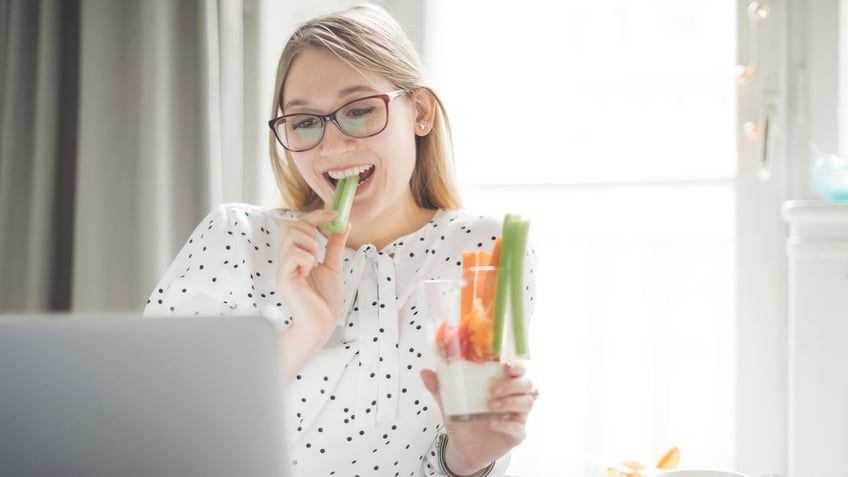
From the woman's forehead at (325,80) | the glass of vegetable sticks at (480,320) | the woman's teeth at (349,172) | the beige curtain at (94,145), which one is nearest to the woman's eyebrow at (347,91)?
the woman's forehead at (325,80)

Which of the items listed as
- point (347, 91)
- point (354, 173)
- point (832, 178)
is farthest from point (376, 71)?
point (832, 178)

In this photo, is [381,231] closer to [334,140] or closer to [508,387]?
Result: [334,140]

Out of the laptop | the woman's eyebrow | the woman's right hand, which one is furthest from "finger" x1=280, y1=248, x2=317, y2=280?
the laptop

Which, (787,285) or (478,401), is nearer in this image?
(478,401)

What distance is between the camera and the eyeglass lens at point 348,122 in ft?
4.60

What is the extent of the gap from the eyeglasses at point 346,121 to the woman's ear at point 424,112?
0.12 meters

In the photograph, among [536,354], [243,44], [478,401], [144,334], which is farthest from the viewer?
[536,354]

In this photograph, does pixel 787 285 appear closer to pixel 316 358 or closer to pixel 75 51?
pixel 316 358

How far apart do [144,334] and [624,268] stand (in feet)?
8.91

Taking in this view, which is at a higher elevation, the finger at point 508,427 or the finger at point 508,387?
the finger at point 508,387

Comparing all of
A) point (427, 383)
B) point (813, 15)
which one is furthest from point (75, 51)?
point (813, 15)

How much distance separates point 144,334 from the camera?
66cm

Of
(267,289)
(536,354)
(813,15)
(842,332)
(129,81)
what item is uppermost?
(813,15)

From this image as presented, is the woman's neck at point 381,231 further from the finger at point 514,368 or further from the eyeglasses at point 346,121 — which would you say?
the finger at point 514,368
